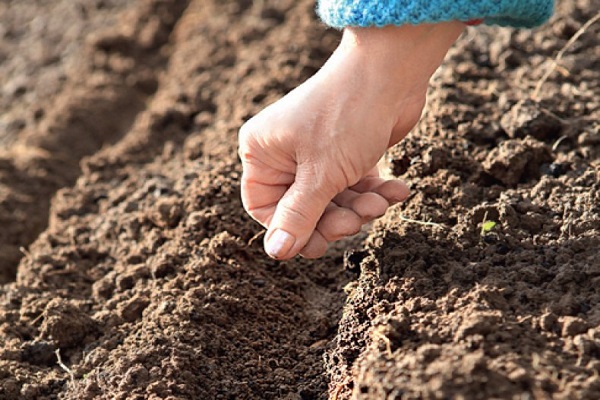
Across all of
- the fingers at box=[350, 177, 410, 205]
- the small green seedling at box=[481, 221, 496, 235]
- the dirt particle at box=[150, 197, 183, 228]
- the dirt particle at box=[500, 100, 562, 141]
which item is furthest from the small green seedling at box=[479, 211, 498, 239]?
the dirt particle at box=[150, 197, 183, 228]

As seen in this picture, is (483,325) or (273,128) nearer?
(483,325)

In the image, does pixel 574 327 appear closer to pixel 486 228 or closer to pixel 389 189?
pixel 486 228

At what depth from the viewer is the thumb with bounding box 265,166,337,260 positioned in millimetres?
2188

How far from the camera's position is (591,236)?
231 cm

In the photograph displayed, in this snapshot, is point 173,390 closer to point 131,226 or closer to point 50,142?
point 131,226

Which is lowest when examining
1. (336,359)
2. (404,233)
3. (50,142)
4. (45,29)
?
(336,359)

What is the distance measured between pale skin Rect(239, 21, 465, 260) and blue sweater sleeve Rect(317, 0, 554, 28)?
A: 0.06 meters

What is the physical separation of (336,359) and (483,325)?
1.68ft

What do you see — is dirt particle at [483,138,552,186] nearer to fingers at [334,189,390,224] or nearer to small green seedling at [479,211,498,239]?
small green seedling at [479,211,498,239]

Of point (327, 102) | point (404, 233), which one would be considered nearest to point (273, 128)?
point (327, 102)

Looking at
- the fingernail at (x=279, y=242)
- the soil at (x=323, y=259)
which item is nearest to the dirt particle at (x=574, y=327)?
the soil at (x=323, y=259)

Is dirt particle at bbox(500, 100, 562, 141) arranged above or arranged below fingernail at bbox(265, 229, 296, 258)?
below

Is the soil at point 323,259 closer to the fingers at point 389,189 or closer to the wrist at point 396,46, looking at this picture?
the fingers at point 389,189

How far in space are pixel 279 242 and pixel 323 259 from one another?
69 cm
